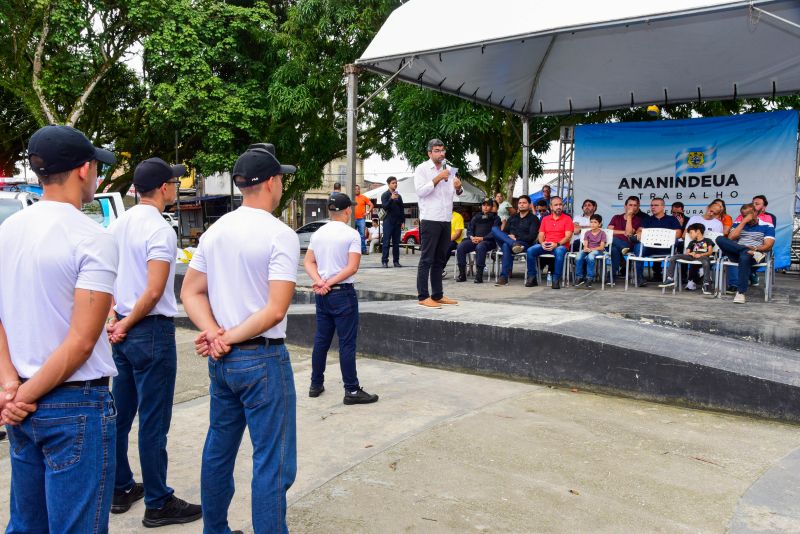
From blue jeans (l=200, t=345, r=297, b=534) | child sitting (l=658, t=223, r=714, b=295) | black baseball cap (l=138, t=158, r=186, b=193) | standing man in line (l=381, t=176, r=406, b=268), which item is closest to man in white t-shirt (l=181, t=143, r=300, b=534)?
blue jeans (l=200, t=345, r=297, b=534)

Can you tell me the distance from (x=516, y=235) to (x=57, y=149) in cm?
856

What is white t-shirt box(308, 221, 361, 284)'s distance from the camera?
5230 millimetres

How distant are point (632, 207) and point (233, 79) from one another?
14.9m

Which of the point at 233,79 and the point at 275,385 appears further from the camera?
the point at 233,79

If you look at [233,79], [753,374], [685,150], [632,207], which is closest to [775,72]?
[685,150]

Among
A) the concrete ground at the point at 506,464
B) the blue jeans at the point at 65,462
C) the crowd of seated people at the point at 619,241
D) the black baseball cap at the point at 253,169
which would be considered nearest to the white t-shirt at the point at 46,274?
the blue jeans at the point at 65,462

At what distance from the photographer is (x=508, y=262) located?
9.95 m

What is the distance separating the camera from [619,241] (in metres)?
9.63

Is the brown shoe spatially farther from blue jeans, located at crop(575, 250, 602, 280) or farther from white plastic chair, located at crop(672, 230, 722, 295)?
white plastic chair, located at crop(672, 230, 722, 295)

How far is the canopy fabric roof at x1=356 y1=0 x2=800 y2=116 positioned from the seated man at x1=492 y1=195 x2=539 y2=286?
8.40 feet

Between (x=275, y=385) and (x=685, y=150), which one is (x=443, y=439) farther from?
(x=685, y=150)

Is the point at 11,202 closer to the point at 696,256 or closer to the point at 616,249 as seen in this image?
the point at 616,249

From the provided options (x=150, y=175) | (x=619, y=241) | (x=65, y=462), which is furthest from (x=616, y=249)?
(x=65, y=462)

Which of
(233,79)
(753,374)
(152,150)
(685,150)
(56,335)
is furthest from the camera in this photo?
(152,150)
